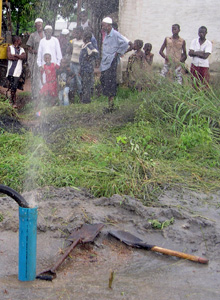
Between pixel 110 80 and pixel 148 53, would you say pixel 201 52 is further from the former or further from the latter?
pixel 110 80

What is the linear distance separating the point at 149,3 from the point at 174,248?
8209 mm

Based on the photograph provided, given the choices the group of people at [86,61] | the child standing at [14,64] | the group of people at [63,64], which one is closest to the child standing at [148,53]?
the group of people at [86,61]

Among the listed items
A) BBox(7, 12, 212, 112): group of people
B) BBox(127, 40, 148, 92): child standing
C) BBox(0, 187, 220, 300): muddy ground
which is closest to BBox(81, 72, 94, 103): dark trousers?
BBox(7, 12, 212, 112): group of people

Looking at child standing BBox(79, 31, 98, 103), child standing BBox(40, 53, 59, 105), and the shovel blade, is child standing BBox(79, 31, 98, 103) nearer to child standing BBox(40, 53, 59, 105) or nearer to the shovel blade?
child standing BBox(40, 53, 59, 105)

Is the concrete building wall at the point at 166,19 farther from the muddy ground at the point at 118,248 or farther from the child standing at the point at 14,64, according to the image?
the muddy ground at the point at 118,248

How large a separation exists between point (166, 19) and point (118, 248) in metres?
7.96

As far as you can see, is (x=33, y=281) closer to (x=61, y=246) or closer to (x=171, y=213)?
(x=61, y=246)

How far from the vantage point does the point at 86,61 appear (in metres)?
9.20

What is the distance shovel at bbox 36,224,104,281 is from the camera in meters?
3.06

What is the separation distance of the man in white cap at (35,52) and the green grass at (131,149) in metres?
2.18

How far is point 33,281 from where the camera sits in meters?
2.97

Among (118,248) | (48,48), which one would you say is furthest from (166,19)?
(118,248)

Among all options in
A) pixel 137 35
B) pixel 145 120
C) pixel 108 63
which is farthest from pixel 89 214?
pixel 137 35

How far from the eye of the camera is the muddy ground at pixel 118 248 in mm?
2938
